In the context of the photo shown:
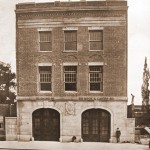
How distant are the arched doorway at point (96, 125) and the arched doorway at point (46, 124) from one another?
1.41 metres

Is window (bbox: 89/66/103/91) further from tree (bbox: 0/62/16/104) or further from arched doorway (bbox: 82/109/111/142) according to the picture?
tree (bbox: 0/62/16/104)

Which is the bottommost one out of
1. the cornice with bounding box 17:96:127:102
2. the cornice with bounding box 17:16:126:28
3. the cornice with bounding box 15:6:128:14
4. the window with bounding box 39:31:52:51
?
the cornice with bounding box 17:96:127:102

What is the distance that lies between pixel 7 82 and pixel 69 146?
492 centimetres

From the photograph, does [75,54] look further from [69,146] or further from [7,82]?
[69,146]

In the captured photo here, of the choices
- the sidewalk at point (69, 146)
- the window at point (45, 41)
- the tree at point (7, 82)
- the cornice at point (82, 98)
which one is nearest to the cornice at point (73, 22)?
the window at point (45, 41)

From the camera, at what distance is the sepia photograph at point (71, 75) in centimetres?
1563

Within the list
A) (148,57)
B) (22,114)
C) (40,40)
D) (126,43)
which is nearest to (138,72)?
(148,57)

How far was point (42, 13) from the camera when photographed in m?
15.9

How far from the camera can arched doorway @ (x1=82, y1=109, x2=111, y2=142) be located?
1611cm

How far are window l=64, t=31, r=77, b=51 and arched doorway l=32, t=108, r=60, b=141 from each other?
3.37 meters

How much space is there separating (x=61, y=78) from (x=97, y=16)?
3.59m

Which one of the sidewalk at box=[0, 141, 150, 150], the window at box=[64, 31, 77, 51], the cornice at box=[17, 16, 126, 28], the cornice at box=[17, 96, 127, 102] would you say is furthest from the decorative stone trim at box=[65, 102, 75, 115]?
the cornice at box=[17, 16, 126, 28]

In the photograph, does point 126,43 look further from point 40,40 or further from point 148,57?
point 40,40

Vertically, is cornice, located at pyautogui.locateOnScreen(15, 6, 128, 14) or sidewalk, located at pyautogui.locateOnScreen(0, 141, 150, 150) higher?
cornice, located at pyautogui.locateOnScreen(15, 6, 128, 14)
